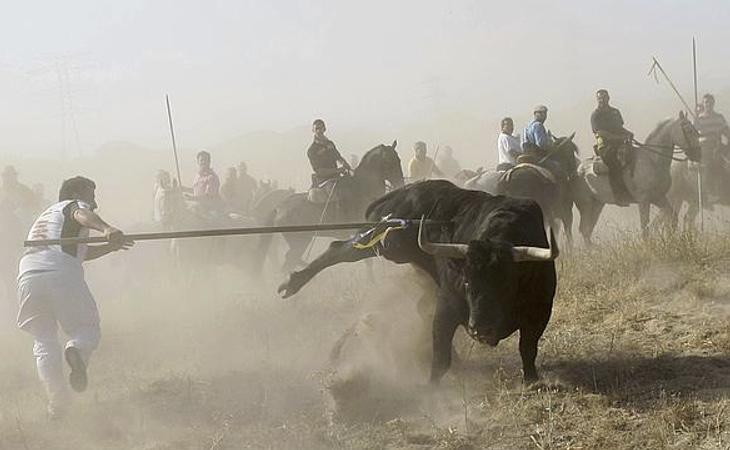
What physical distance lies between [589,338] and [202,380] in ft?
11.9

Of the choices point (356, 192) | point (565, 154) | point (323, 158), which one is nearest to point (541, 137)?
point (565, 154)

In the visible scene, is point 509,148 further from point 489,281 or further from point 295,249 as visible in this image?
point 489,281

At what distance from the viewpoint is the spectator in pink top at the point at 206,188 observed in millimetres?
15938

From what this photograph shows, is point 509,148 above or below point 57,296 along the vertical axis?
above

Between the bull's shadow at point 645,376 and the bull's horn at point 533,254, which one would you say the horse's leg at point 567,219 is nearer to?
the bull's shadow at point 645,376

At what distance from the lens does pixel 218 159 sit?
2820 inches

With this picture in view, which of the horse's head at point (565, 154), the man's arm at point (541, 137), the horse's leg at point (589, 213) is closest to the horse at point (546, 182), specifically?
the horse's head at point (565, 154)

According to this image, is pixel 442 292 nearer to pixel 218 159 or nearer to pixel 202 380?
pixel 202 380

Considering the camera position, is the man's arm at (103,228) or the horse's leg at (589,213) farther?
the horse's leg at (589,213)

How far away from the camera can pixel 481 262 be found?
252 inches

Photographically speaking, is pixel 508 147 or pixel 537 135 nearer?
pixel 537 135

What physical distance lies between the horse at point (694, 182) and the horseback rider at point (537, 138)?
2566 mm

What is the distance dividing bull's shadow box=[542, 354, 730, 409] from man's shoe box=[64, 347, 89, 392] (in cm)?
364

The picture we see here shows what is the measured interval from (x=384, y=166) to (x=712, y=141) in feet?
18.7
